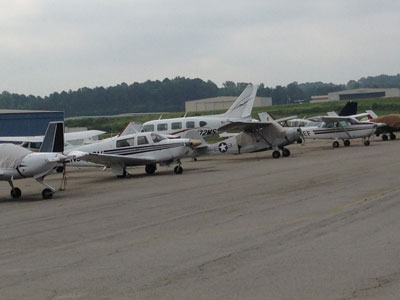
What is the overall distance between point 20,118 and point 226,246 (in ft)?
148

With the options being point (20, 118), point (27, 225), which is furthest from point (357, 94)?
point (27, 225)

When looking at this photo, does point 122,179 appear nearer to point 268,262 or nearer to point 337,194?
point 337,194

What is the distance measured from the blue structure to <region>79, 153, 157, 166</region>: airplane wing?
1089 inches

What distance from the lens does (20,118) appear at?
2098 inches

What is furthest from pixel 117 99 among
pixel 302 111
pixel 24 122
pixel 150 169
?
pixel 150 169

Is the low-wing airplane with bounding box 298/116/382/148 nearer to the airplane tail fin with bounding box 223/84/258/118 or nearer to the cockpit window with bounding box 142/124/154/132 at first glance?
the airplane tail fin with bounding box 223/84/258/118

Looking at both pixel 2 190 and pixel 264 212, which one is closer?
pixel 264 212

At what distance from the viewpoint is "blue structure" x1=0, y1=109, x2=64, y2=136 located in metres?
52.1

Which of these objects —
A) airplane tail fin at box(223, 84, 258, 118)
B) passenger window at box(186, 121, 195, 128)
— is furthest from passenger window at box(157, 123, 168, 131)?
airplane tail fin at box(223, 84, 258, 118)

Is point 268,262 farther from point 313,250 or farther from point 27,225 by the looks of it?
point 27,225

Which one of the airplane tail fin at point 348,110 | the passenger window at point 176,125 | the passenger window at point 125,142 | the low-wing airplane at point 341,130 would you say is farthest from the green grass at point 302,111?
the passenger window at point 125,142

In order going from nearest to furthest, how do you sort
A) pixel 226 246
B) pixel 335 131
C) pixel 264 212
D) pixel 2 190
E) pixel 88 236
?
pixel 226 246
pixel 88 236
pixel 264 212
pixel 2 190
pixel 335 131

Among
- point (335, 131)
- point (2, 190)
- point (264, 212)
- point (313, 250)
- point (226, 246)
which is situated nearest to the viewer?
point (313, 250)

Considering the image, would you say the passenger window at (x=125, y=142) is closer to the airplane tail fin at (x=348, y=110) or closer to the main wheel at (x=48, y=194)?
the main wheel at (x=48, y=194)
